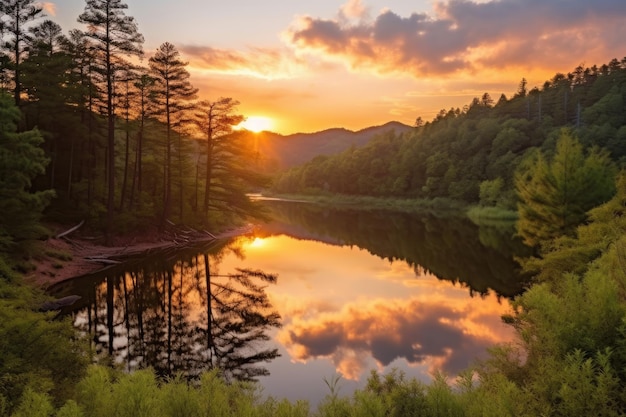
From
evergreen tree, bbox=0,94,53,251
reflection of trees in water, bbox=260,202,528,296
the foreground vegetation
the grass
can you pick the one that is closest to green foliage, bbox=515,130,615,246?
reflection of trees in water, bbox=260,202,528,296

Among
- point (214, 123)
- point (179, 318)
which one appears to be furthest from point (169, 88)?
point (179, 318)

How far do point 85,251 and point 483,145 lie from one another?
10164 centimetres

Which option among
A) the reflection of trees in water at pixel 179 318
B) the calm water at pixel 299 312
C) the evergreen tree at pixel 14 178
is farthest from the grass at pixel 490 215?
the evergreen tree at pixel 14 178

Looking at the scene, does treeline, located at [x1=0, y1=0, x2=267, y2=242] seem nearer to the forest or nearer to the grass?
the forest

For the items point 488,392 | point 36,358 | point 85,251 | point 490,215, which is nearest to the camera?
point 488,392

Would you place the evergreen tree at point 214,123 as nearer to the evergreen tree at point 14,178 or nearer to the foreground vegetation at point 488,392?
the evergreen tree at point 14,178

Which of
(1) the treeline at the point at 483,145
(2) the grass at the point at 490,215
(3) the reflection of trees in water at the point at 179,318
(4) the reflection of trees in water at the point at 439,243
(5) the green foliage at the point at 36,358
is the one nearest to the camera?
(5) the green foliage at the point at 36,358

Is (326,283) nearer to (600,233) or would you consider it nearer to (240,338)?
(240,338)

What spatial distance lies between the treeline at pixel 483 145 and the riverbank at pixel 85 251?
58470 mm

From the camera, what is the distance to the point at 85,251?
29844mm

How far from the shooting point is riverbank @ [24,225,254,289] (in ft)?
77.8

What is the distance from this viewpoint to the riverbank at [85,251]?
23.7 meters

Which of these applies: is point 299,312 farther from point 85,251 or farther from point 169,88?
point 169,88

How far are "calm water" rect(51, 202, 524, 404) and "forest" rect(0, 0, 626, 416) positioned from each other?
1587 millimetres
